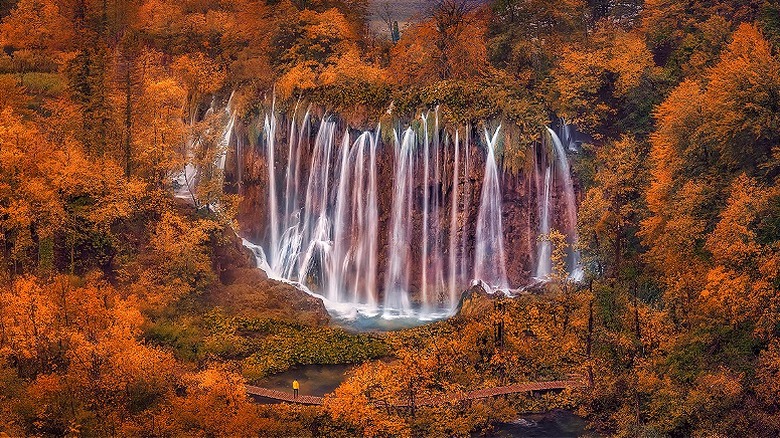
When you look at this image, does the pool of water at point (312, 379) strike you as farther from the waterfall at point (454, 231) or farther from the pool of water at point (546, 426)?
the waterfall at point (454, 231)

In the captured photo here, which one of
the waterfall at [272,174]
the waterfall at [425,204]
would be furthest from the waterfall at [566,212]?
the waterfall at [272,174]

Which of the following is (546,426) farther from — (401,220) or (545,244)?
(401,220)

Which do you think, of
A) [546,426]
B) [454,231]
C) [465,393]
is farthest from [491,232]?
[546,426]

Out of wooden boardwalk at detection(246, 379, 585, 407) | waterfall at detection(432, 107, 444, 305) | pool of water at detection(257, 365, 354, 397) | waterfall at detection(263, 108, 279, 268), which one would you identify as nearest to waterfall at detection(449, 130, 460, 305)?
waterfall at detection(432, 107, 444, 305)

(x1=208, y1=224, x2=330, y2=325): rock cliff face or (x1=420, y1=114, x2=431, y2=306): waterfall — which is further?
(x1=420, y1=114, x2=431, y2=306): waterfall

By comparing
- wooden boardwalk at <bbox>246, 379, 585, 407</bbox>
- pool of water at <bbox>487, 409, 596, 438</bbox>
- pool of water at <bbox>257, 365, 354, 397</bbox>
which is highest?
wooden boardwalk at <bbox>246, 379, 585, 407</bbox>

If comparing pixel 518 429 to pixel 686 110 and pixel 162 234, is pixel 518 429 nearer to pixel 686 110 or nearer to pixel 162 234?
pixel 686 110

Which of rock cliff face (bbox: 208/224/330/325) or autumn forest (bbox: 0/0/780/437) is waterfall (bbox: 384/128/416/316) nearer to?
autumn forest (bbox: 0/0/780/437)
